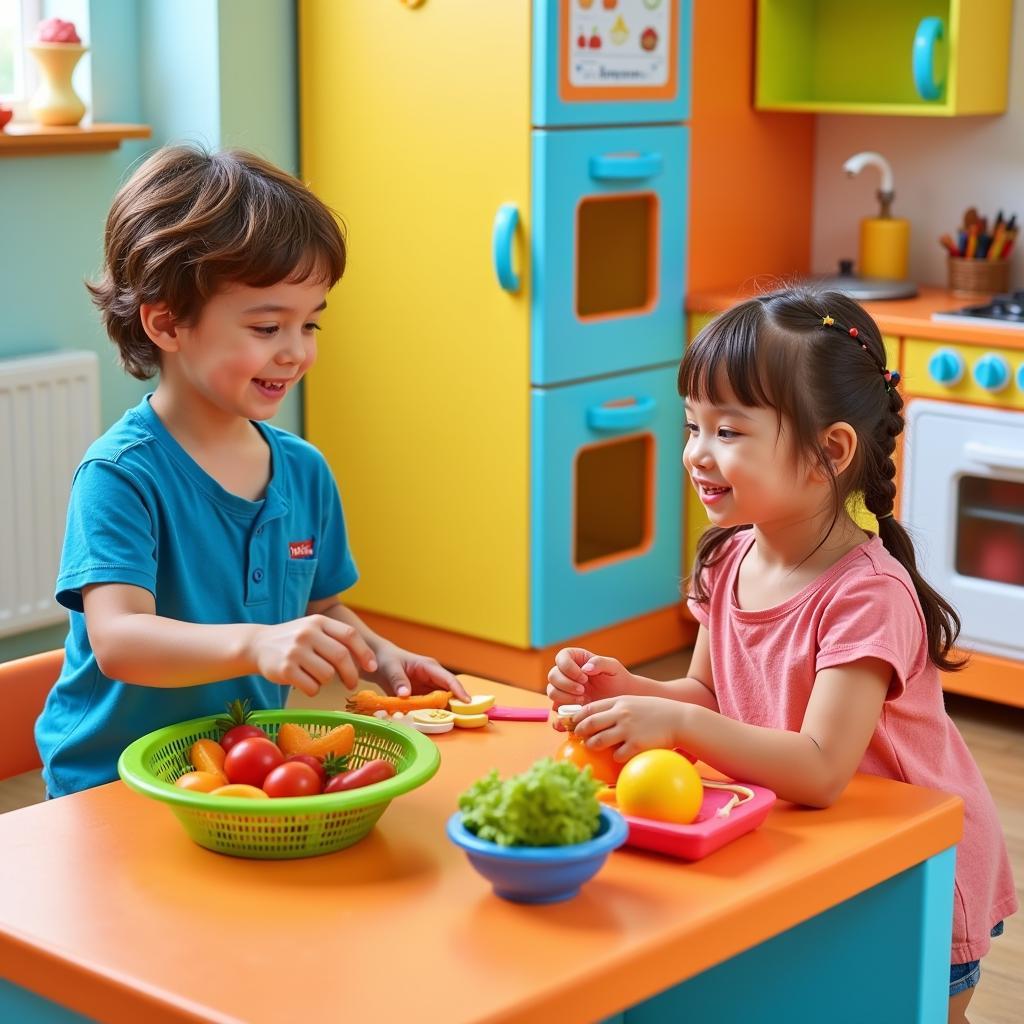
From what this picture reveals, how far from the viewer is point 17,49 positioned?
349 cm

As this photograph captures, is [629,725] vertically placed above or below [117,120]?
below

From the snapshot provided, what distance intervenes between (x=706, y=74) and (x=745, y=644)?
7.81 ft

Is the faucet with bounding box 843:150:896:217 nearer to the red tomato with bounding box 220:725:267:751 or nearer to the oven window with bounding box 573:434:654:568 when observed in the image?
the oven window with bounding box 573:434:654:568

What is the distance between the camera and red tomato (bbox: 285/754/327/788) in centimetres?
123

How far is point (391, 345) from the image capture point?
3564 mm

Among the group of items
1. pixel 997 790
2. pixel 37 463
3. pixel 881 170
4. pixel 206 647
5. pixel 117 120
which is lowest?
pixel 997 790

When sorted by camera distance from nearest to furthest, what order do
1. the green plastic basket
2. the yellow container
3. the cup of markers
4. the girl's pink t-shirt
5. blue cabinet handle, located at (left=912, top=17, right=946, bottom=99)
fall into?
the green plastic basket
the girl's pink t-shirt
blue cabinet handle, located at (left=912, top=17, right=946, bottom=99)
the cup of markers
the yellow container

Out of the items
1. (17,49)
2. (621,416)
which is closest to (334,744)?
(621,416)

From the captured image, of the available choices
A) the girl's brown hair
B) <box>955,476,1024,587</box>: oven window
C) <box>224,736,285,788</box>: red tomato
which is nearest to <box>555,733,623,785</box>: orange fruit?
<box>224,736,285,788</box>: red tomato

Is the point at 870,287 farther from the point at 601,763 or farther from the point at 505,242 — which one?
the point at 601,763

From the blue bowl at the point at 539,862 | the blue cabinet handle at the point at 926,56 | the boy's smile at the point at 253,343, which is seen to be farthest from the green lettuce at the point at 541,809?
the blue cabinet handle at the point at 926,56

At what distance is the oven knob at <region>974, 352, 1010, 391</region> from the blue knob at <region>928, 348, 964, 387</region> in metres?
0.05

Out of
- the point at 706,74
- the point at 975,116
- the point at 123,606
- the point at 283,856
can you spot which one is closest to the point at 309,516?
the point at 123,606

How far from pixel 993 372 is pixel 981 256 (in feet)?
1.88
